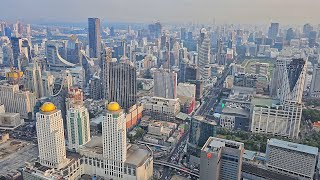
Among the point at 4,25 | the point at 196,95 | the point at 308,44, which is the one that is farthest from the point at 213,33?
the point at 4,25

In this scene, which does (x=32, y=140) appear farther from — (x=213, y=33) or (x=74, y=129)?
(x=213, y=33)

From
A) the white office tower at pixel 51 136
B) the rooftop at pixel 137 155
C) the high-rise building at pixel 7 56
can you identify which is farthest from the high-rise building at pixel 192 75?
the high-rise building at pixel 7 56

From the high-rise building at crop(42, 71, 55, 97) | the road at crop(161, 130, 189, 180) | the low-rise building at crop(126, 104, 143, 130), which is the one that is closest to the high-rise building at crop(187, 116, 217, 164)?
the road at crop(161, 130, 189, 180)

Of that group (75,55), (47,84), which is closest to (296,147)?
(47,84)

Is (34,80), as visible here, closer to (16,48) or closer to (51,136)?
(51,136)

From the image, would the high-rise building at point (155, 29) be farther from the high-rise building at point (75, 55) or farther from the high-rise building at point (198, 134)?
the high-rise building at point (198, 134)

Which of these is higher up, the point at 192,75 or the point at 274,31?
the point at 274,31
